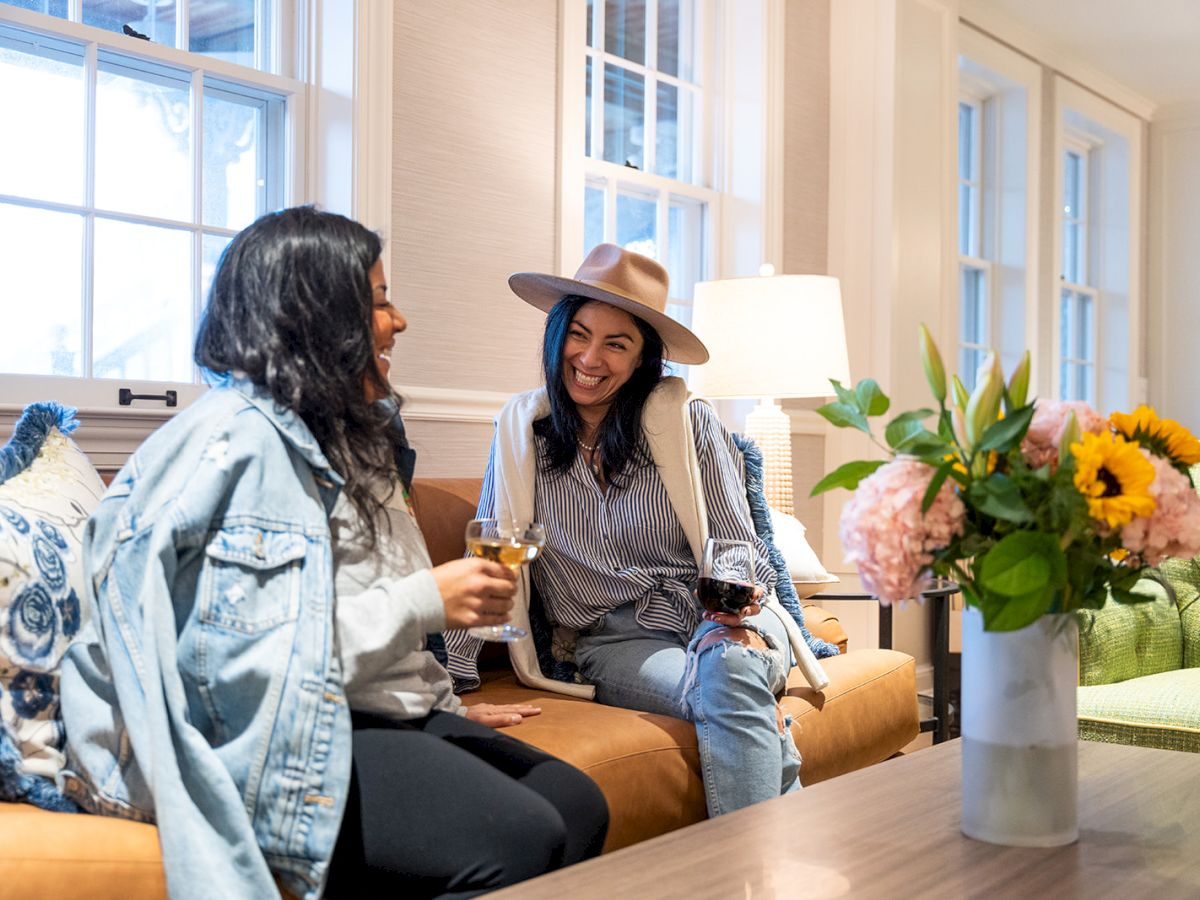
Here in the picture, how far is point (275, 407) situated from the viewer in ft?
5.15

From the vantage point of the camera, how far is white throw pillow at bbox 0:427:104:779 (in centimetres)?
150

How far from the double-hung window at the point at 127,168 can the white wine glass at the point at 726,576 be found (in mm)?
1363

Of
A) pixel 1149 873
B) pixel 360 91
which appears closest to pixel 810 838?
pixel 1149 873

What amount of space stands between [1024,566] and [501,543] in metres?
0.66

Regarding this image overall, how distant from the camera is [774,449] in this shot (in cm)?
348

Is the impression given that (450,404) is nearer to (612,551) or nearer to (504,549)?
(612,551)

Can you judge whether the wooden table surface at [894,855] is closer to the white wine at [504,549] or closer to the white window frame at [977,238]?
the white wine at [504,549]

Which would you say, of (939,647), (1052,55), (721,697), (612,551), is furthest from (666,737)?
(1052,55)

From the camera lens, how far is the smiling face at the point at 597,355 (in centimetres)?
254

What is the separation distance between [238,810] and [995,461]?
94cm

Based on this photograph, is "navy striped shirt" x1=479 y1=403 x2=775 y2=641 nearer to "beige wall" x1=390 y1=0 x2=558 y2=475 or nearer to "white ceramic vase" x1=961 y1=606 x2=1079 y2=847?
"beige wall" x1=390 y1=0 x2=558 y2=475

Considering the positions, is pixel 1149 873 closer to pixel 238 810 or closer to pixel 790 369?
pixel 238 810

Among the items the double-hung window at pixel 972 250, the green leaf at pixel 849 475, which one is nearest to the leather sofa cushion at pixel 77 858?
the green leaf at pixel 849 475

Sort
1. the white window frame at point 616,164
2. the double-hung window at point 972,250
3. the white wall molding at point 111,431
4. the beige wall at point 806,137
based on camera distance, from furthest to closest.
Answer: the double-hung window at point 972,250
the beige wall at point 806,137
the white window frame at point 616,164
the white wall molding at point 111,431
